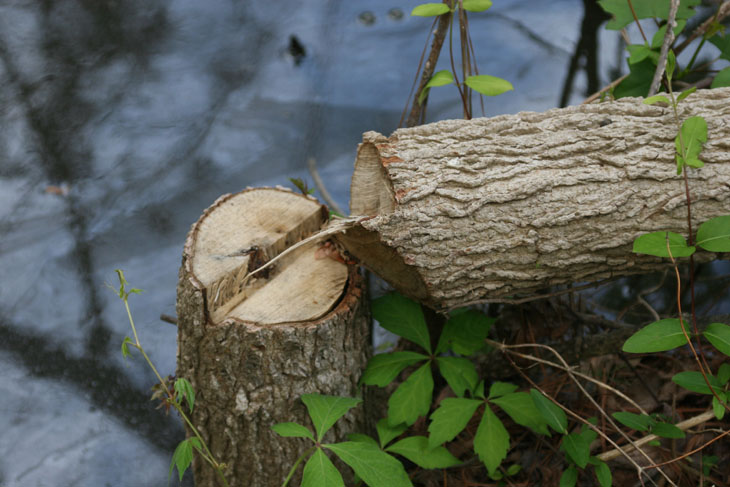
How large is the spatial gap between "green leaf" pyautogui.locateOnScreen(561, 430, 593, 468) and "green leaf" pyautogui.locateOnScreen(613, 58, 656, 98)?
3.81 feet

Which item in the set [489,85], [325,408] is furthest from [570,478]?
[489,85]

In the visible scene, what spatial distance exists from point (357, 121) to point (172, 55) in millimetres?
1027

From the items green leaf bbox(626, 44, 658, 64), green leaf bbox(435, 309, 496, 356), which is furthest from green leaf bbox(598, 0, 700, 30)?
green leaf bbox(435, 309, 496, 356)

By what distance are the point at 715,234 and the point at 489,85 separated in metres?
0.75

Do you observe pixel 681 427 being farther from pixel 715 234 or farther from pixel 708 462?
pixel 715 234

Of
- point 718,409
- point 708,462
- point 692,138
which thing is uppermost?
point 692,138

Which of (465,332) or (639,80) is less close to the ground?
(639,80)

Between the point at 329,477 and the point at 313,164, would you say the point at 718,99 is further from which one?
the point at 313,164

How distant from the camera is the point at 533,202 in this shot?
142 centimetres

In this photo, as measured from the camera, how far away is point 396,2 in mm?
3062

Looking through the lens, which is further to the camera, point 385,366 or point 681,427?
point 385,366

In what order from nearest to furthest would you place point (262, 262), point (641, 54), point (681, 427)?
point (681, 427), point (262, 262), point (641, 54)

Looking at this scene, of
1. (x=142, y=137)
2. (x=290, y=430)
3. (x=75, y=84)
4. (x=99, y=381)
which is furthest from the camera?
(x=75, y=84)

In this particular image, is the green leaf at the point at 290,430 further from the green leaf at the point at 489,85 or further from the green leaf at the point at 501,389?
the green leaf at the point at 489,85
